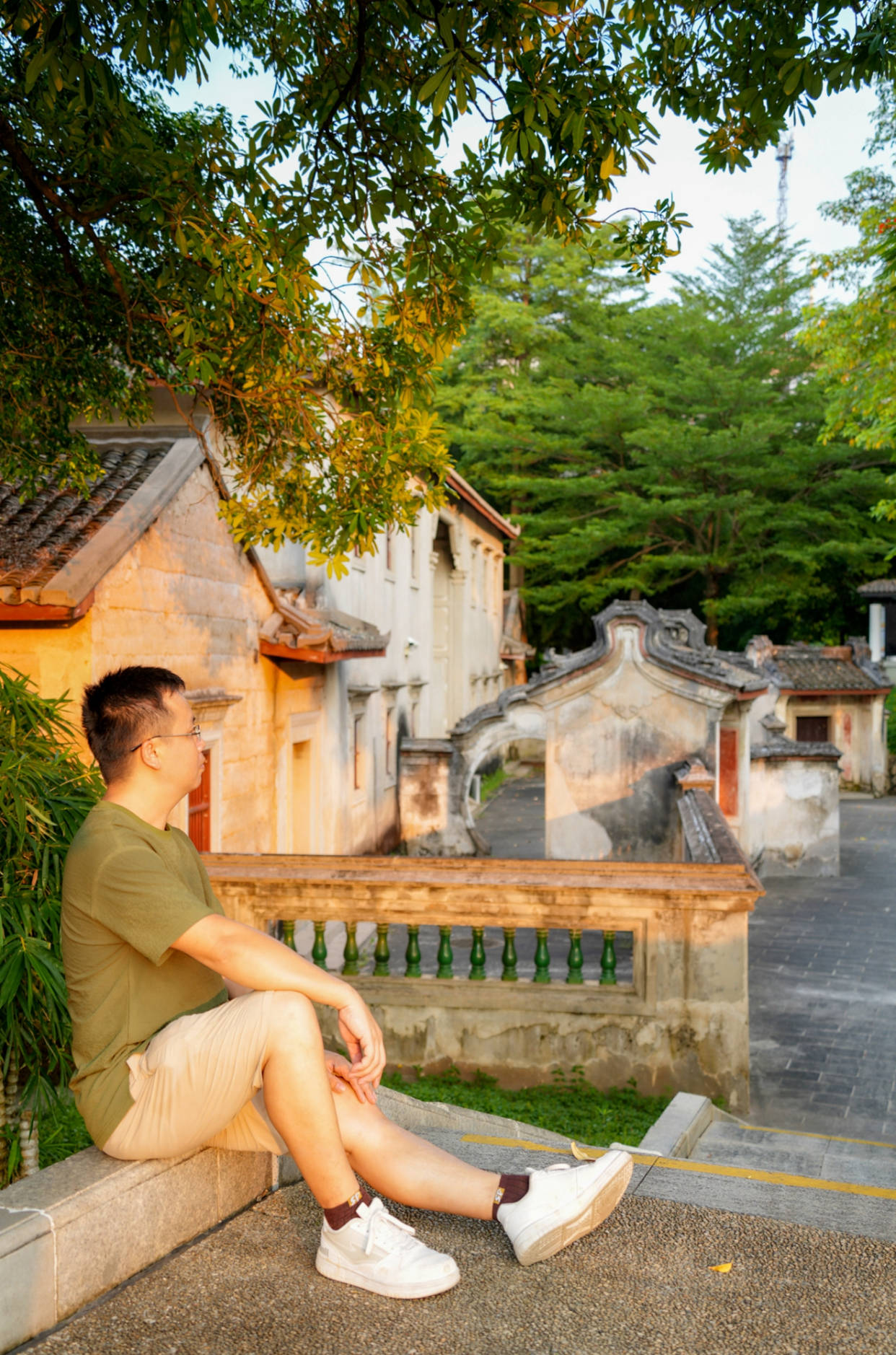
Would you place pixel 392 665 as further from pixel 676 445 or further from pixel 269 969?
pixel 269 969

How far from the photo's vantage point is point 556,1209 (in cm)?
306

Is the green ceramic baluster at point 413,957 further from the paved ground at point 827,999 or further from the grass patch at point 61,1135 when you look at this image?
the grass patch at point 61,1135

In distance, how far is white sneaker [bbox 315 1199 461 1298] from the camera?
291 centimetres

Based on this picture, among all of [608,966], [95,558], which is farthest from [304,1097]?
[95,558]

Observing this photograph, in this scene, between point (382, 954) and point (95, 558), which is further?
point (95, 558)

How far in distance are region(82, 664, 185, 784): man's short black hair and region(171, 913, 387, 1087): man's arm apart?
578mm

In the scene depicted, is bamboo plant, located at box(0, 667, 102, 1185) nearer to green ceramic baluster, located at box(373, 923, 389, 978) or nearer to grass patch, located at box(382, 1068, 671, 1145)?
grass patch, located at box(382, 1068, 671, 1145)

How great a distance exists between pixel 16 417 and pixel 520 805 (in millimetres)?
21611

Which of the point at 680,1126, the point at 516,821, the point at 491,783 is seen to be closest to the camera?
the point at 680,1126

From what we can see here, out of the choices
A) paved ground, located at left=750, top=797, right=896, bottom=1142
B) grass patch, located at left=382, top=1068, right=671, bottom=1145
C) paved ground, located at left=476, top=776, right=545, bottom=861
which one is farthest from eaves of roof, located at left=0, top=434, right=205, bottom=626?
paved ground, located at left=476, top=776, right=545, bottom=861

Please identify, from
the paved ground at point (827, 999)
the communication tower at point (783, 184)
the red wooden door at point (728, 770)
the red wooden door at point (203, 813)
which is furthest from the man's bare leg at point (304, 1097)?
the communication tower at point (783, 184)

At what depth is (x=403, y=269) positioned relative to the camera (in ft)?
21.8

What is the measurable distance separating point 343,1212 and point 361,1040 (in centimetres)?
45

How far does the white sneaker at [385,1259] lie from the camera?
114 inches
